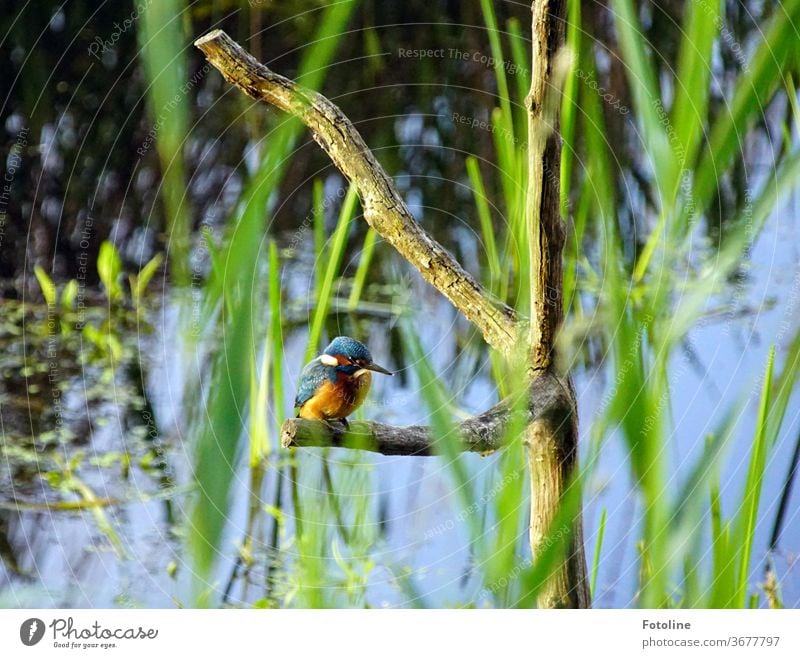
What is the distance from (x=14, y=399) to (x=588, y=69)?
0.62 metres

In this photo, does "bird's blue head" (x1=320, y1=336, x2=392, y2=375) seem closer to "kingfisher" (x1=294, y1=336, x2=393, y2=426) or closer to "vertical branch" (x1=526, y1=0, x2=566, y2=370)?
"kingfisher" (x1=294, y1=336, x2=393, y2=426)

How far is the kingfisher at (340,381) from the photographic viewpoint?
0.56 m

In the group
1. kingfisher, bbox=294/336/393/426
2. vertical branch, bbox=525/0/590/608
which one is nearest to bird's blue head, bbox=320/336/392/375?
kingfisher, bbox=294/336/393/426

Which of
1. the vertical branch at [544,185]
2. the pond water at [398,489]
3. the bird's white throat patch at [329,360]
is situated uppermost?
the vertical branch at [544,185]

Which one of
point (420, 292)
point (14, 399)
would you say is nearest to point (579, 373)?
point (420, 292)

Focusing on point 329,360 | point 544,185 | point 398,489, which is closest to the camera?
point 544,185

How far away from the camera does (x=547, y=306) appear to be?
0.48 m

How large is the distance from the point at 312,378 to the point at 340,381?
24 mm

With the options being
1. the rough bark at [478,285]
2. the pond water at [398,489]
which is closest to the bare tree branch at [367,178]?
the rough bark at [478,285]

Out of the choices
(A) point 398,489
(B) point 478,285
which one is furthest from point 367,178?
(A) point 398,489

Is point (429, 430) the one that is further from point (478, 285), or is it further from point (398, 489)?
point (398, 489)

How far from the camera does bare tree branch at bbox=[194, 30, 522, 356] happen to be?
0.50 m

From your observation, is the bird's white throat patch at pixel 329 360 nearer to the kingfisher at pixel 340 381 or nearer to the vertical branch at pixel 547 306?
the kingfisher at pixel 340 381
